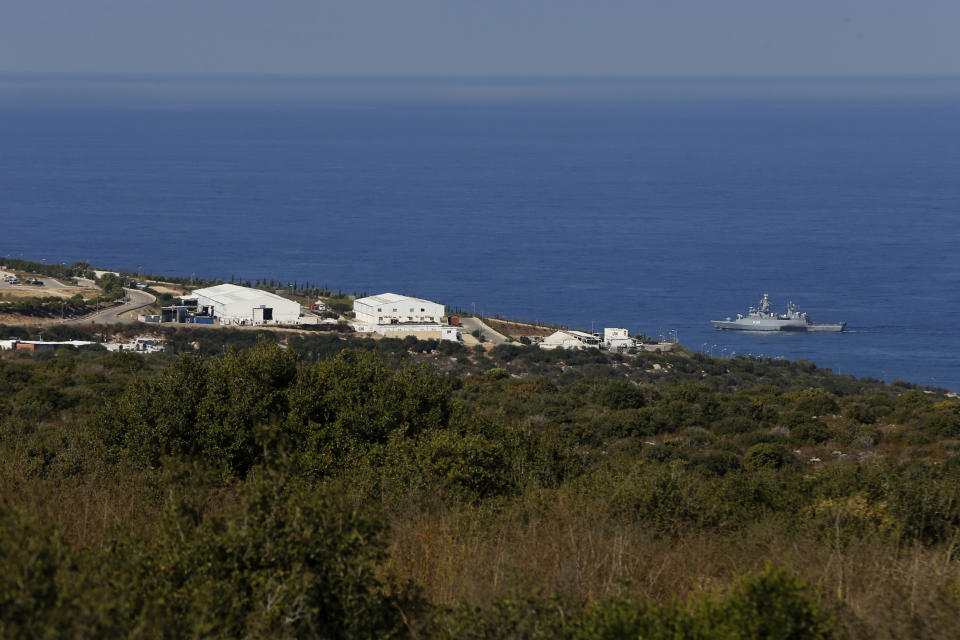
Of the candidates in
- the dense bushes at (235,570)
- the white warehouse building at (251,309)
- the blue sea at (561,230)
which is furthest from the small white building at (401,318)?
the dense bushes at (235,570)

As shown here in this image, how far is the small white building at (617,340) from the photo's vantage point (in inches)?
1748

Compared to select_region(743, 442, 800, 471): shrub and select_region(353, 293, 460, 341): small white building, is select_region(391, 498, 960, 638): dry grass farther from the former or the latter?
select_region(353, 293, 460, 341): small white building

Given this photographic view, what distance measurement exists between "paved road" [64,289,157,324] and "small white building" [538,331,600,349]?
60.2 feet

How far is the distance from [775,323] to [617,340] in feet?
55.9

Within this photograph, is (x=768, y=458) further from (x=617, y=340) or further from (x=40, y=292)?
(x=40, y=292)

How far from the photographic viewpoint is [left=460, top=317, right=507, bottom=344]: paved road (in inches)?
1751

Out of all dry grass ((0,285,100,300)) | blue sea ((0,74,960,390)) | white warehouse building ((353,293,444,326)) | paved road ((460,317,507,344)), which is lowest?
paved road ((460,317,507,344))

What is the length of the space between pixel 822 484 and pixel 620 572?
16.0 feet

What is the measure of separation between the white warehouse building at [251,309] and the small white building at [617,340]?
47.4 feet

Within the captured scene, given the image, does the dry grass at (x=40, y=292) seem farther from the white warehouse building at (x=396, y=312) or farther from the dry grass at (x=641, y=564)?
the dry grass at (x=641, y=564)

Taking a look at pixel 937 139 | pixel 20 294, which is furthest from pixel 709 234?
pixel 937 139

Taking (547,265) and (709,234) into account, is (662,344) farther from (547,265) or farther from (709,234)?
(709,234)

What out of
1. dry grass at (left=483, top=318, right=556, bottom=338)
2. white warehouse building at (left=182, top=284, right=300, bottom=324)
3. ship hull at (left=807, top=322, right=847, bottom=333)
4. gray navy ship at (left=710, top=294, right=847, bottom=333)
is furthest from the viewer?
gray navy ship at (left=710, top=294, right=847, bottom=333)

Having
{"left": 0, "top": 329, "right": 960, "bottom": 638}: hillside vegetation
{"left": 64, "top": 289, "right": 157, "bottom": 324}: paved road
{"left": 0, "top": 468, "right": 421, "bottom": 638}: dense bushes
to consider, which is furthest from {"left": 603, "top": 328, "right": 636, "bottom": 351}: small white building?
{"left": 0, "top": 468, "right": 421, "bottom": 638}: dense bushes
